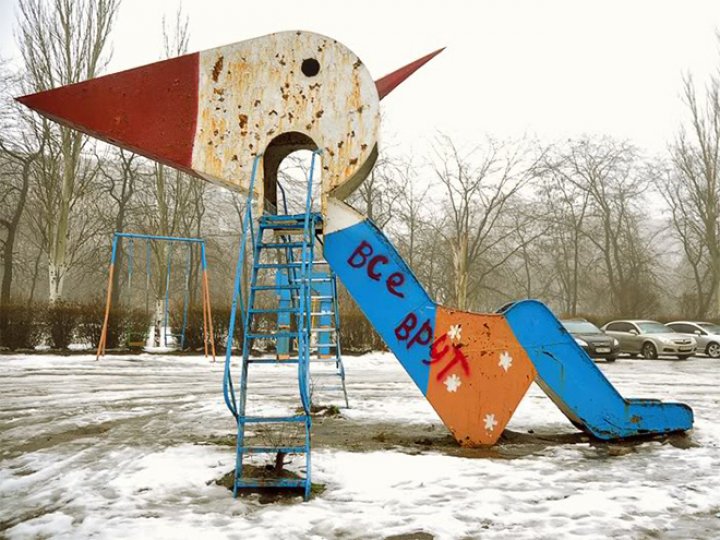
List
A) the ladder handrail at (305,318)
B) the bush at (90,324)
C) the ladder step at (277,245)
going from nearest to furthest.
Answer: the ladder handrail at (305,318) < the ladder step at (277,245) < the bush at (90,324)

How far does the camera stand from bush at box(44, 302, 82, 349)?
1634 cm

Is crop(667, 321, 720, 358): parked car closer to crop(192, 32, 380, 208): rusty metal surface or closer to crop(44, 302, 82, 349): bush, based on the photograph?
crop(192, 32, 380, 208): rusty metal surface

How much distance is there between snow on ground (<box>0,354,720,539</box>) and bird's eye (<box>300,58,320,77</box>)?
3.44m

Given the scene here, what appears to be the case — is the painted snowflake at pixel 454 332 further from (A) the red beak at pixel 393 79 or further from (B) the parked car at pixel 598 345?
(B) the parked car at pixel 598 345

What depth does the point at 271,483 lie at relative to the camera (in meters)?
3.81

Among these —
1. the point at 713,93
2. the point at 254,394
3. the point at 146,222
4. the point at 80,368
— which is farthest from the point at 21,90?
the point at 713,93

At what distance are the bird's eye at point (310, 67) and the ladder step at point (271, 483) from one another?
3459 millimetres

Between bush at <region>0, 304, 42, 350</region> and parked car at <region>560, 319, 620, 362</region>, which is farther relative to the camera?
parked car at <region>560, 319, 620, 362</region>

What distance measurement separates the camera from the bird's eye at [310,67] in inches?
198

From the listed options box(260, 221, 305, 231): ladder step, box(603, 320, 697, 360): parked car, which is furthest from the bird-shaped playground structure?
box(603, 320, 697, 360): parked car

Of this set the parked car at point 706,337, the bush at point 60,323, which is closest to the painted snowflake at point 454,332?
the bush at point 60,323

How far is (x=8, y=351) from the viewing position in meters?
15.6

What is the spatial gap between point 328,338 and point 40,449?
1089 cm

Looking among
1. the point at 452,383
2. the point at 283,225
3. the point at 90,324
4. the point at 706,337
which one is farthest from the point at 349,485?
the point at 706,337
